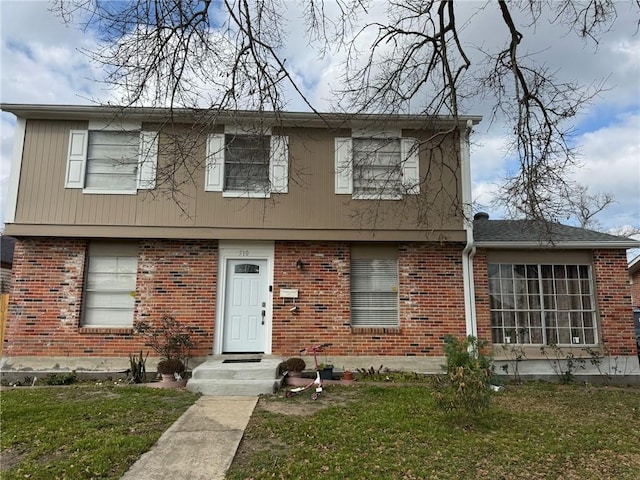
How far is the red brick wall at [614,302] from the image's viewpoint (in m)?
8.96

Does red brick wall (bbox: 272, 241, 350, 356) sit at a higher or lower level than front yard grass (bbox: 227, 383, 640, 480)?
higher

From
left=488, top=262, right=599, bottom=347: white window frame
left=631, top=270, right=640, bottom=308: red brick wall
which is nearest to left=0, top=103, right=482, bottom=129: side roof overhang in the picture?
left=488, top=262, right=599, bottom=347: white window frame

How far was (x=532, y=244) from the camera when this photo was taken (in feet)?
29.8

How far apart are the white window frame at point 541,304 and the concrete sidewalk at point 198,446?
19.0 ft

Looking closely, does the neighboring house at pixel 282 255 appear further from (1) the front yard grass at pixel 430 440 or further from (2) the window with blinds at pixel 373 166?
(1) the front yard grass at pixel 430 440

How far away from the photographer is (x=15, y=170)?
29.1ft

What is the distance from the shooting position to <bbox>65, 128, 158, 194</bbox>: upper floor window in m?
8.92

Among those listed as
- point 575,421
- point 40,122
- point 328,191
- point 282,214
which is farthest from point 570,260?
point 40,122

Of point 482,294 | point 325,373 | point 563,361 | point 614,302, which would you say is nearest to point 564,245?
point 614,302

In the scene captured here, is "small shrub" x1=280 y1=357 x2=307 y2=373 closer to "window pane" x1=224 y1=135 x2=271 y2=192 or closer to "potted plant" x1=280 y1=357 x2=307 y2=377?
"potted plant" x1=280 y1=357 x2=307 y2=377

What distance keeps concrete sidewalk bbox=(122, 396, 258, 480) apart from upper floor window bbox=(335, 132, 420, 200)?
4863 mm

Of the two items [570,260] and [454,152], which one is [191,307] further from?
→ [570,260]

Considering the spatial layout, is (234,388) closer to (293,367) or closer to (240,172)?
(293,367)

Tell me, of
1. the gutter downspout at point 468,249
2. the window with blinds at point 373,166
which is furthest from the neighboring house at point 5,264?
the gutter downspout at point 468,249
